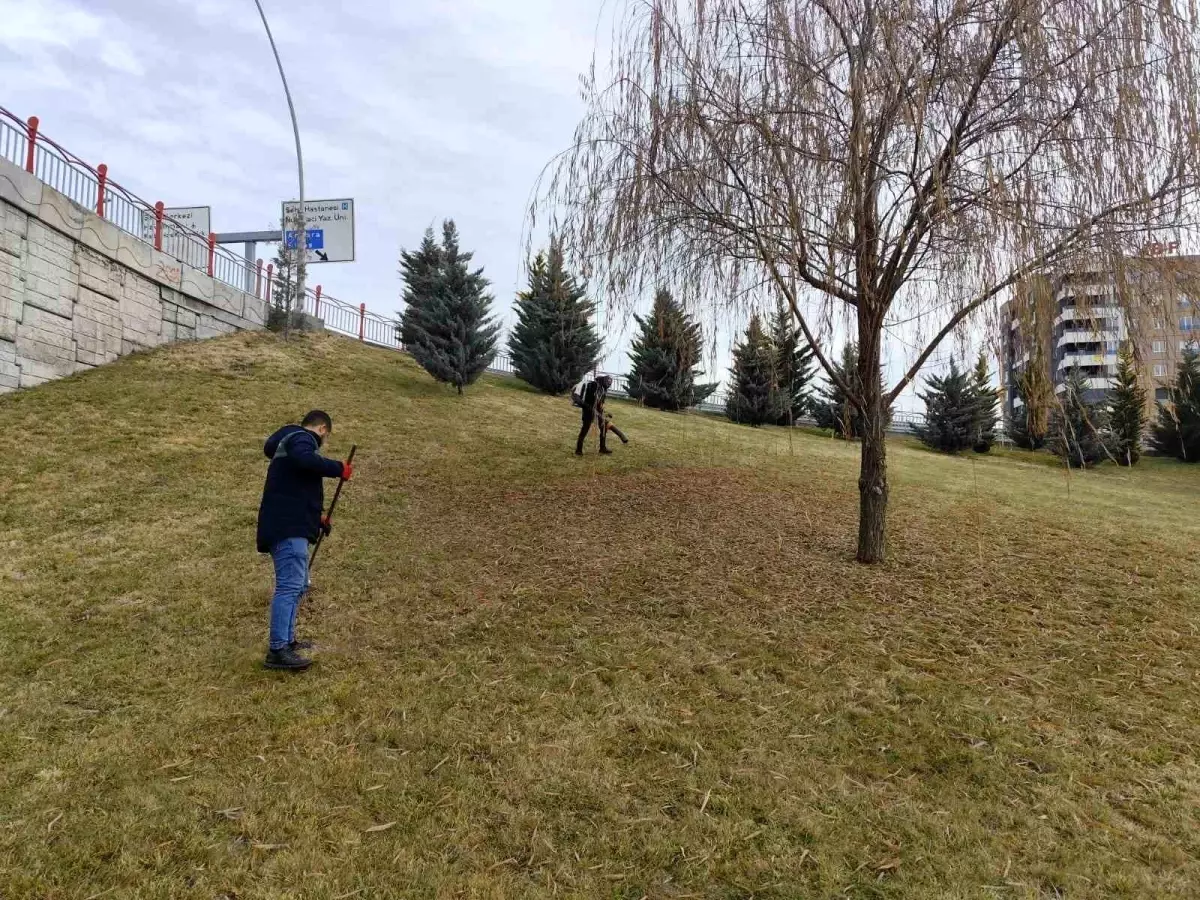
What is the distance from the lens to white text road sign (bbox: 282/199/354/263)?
21909mm

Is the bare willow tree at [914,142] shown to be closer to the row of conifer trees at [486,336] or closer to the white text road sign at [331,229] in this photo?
the row of conifer trees at [486,336]

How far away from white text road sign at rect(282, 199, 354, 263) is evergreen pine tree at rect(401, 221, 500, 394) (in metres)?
7.56

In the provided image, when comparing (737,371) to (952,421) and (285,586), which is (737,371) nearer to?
(285,586)

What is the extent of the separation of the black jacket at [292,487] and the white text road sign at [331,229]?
20.4m

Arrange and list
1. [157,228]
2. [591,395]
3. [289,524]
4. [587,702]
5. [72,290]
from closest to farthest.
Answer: [587,702] → [289,524] → [591,395] → [72,290] → [157,228]

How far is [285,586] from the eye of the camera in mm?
3812

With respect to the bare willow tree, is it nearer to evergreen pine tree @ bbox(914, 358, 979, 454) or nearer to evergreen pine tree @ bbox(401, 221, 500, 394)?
evergreen pine tree @ bbox(401, 221, 500, 394)

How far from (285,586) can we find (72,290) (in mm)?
10323

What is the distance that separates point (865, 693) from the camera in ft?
11.9

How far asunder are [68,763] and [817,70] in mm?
6070

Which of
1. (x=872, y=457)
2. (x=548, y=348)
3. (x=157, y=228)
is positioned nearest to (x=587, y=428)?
(x=872, y=457)

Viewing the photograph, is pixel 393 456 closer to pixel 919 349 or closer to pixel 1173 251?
pixel 919 349

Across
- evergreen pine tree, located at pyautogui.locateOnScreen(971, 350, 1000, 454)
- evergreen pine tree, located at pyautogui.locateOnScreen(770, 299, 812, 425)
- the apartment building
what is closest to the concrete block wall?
→ evergreen pine tree, located at pyautogui.locateOnScreen(770, 299, 812, 425)

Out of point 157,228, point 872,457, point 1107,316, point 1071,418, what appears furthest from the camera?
point 157,228
